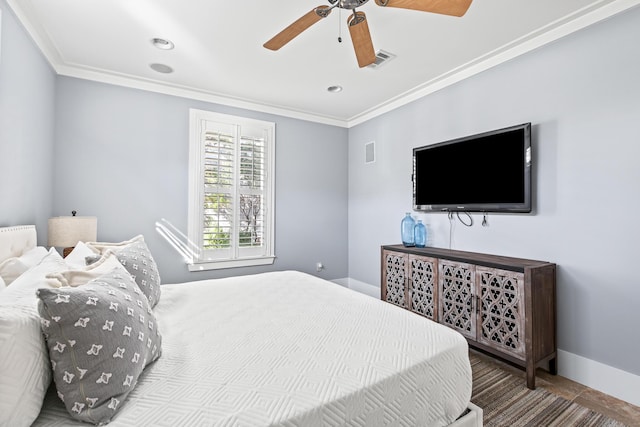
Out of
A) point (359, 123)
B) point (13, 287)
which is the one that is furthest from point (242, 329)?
point (359, 123)

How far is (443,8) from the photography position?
155cm

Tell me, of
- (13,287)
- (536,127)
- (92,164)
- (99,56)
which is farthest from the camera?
(92,164)

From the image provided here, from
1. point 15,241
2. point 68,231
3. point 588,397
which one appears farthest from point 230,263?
point 588,397

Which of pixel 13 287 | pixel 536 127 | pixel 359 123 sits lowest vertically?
pixel 13 287

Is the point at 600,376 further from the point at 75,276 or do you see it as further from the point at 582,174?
the point at 75,276

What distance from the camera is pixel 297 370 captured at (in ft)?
3.83

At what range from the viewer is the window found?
362 centimetres

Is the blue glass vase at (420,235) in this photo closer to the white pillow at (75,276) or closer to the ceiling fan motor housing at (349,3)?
the ceiling fan motor housing at (349,3)

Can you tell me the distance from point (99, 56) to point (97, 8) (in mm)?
813

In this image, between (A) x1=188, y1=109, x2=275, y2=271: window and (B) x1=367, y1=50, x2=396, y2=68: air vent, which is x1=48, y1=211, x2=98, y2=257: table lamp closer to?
(A) x1=188, y1=109, x2=275, y2=271: window

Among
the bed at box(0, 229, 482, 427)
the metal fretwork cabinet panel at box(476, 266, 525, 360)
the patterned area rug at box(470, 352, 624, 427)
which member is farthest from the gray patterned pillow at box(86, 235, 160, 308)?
the metal fretwork cabinet panel at box(476, 266, 525, 360)

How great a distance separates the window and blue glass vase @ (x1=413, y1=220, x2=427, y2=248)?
1.86m

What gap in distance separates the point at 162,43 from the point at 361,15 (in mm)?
1875

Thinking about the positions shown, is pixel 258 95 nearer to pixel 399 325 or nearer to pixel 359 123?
pixel 359 123
